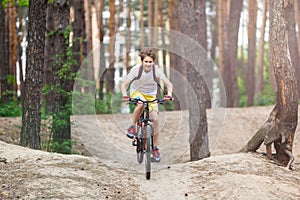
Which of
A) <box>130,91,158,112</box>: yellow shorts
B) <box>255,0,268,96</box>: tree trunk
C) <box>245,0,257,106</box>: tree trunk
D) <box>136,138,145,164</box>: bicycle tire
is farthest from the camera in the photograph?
<box>245,0,257,106</box>: tree trunk

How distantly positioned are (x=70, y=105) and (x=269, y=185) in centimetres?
543

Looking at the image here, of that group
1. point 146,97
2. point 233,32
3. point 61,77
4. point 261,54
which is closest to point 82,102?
point 61,77

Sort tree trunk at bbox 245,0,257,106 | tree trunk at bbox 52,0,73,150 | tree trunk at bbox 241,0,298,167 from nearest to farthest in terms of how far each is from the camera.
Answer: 1. tree trunk at bbox 241,0,298,167
2. tree trunk at bbox 52,0,73,150
3. tree trunk at bbox 245,0,257,106

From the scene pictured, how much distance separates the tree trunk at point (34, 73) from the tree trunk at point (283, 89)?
13.4 feet

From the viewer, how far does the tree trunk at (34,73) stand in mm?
9211

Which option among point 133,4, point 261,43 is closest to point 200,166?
Result: point 261,43

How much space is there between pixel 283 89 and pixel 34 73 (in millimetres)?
4399

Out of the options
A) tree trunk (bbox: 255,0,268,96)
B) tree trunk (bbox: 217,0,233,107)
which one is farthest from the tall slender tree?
tree trunk (bbox: 217,0,233,107)

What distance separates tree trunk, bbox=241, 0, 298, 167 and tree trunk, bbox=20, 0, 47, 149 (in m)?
4.09

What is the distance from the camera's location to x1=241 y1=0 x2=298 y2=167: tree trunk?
8.74 meters

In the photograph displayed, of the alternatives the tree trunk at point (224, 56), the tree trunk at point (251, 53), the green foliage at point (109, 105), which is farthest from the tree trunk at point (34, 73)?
the tree trunk at point (251, 53)

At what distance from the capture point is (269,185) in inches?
281

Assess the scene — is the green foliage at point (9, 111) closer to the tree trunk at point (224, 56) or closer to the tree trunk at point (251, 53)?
the tree trunk at point (224, 56)

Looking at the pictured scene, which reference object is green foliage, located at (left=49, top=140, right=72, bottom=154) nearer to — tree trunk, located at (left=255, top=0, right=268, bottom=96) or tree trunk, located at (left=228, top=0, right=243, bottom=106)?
tree trunk, located at (left=228, top=0, right=243, bottom=106)
